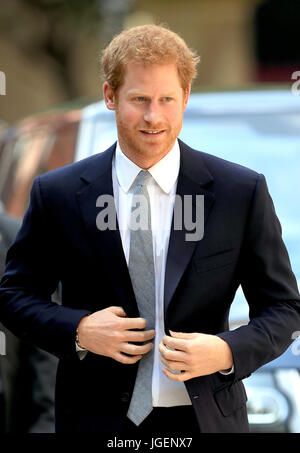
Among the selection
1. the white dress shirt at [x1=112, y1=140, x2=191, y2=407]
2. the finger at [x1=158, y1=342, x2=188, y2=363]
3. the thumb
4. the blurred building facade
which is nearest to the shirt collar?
the white dress shirt at [x1=112, y1=140, x2=191, y2=407]

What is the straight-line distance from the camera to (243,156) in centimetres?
374

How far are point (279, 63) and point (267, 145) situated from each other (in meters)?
14.1

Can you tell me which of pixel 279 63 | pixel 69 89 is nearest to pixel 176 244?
pixel 69 89

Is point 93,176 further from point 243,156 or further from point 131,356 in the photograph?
point 243,156

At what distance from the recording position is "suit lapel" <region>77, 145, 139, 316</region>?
2.09m

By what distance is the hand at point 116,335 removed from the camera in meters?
2.02

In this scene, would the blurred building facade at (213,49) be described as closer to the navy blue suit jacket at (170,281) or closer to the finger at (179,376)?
the navy blue suit jacket at (170,281)

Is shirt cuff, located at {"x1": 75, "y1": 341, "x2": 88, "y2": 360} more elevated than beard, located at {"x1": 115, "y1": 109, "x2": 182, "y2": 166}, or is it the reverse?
beard, located at {"x1": 115, "y1": 109, "x2": 182, "y2": 166}

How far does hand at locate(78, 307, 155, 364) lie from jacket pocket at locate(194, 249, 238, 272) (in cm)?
19

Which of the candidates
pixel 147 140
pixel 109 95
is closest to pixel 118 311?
pixel 147 140
